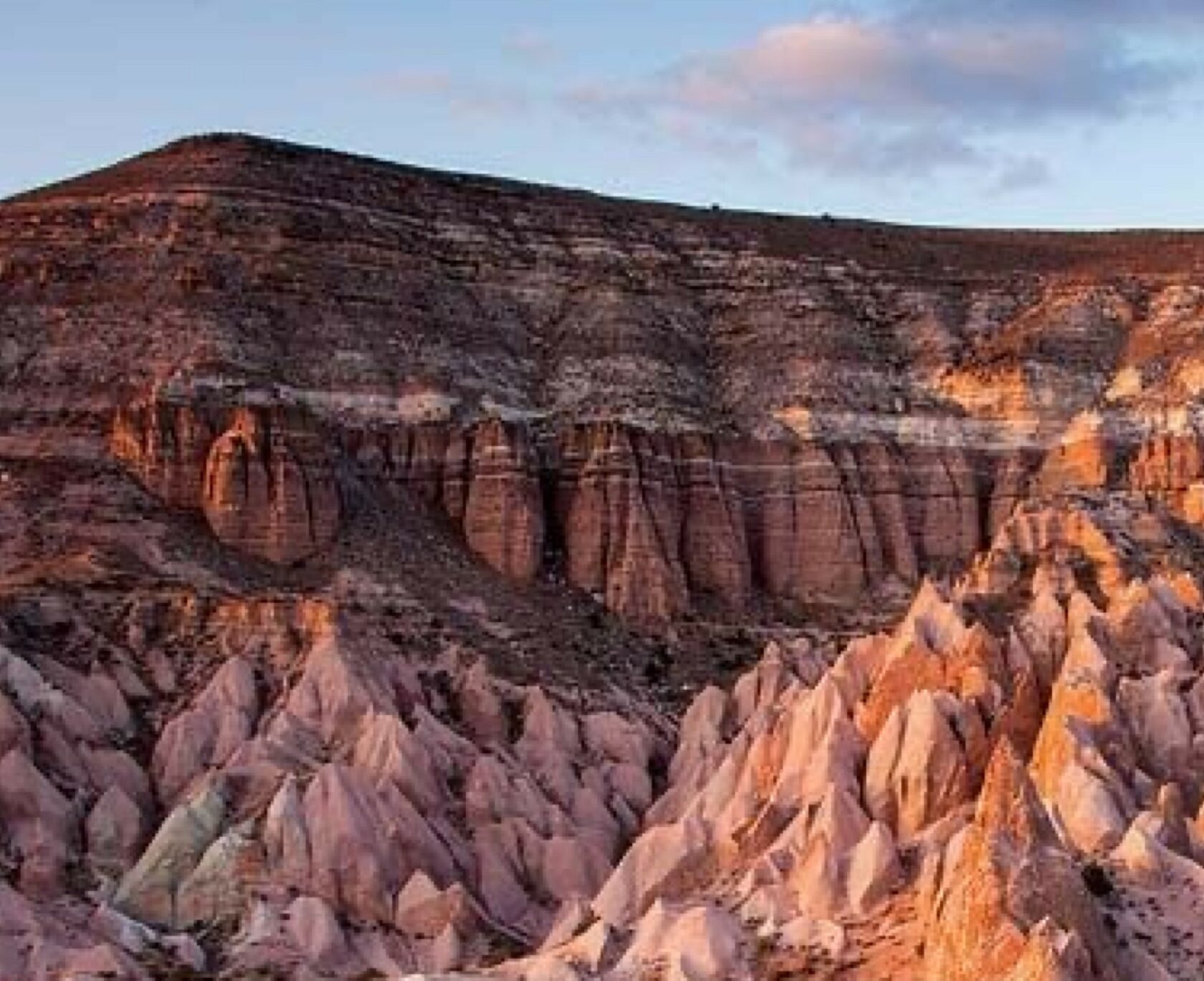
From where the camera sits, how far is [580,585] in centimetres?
9525

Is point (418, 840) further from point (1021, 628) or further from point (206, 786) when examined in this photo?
point (1021, 628)

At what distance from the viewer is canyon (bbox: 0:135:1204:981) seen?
6172 cm

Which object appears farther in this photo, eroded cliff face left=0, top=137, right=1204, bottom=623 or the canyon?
eroded cliff face left=0, top=137, right=1204, bottom=623

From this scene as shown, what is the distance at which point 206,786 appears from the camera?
7356 cm

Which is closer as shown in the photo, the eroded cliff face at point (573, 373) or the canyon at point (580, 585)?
the canyon at point (580, 585)

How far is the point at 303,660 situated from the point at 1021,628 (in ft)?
68.2

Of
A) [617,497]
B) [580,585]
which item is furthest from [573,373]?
[580,585]

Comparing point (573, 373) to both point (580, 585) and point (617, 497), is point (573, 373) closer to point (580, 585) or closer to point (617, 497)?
point (617, 497)

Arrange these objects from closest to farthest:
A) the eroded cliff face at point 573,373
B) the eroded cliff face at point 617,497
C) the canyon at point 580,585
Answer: the canyon at point 580,585 → the eroded cliff face at point 617,497 → the eroded cliff face at point 573,373

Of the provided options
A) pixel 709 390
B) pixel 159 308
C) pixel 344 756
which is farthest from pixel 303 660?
pixel 709 390

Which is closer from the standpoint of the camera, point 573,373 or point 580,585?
point 580,585

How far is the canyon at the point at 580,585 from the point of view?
202 ft

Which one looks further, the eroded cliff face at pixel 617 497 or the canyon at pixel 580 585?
the eroded cliff face at pixel 617 497

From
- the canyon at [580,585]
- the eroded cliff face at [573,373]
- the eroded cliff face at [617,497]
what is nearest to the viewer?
the canyon at [580,585]
